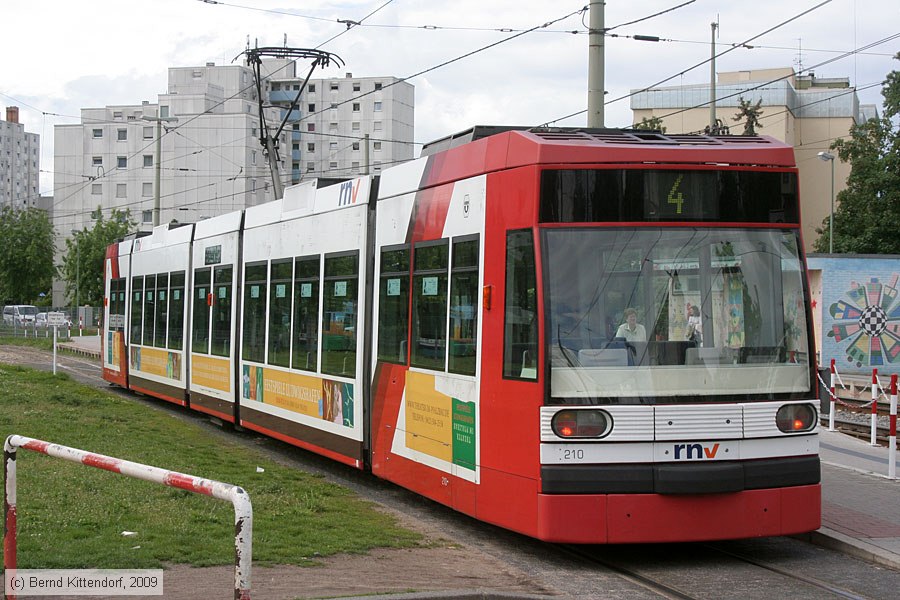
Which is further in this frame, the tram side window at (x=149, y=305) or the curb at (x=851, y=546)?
the tram side window at (x=149, y=305)

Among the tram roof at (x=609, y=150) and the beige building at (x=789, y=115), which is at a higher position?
the beige building at (x=789, y=115)

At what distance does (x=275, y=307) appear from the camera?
1464 centimetres

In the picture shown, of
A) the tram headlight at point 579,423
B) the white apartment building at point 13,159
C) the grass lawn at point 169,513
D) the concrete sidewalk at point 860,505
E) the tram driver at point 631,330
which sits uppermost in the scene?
the white apartment building at point 13,159

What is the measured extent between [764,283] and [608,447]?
5.63 ft

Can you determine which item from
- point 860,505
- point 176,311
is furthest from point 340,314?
point 176,311

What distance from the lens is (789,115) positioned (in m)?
79.8

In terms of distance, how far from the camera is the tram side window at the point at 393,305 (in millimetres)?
10680

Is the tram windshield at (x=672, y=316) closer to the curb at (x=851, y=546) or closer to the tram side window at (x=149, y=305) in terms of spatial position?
the curb at (x=851, y=546)

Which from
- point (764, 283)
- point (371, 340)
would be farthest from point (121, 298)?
point (764, 283)

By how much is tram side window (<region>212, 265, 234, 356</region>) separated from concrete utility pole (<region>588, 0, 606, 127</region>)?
6.03m

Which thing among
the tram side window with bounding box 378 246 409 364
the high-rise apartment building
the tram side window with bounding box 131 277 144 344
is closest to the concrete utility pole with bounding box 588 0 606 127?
the tram side window with bounding box 378 246 409 364

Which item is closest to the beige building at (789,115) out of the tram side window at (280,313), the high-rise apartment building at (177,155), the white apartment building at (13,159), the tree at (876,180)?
the tree at (876,180)

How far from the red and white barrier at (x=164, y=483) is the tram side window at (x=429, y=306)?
13.6ft

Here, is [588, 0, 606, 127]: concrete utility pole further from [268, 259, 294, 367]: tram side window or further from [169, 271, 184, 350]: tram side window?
[169, 271, 184, 350]: tram side window
